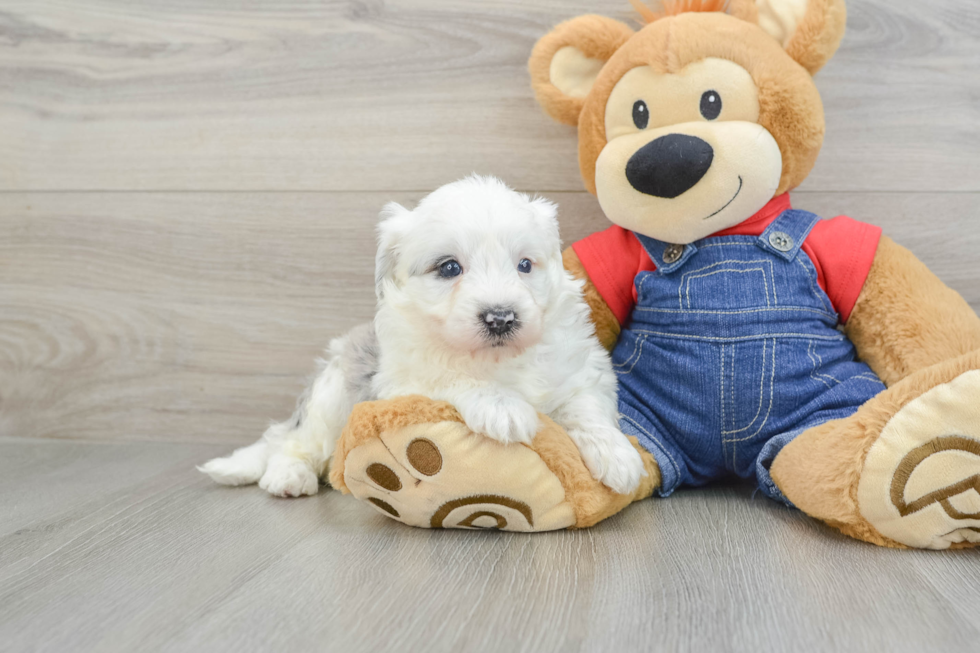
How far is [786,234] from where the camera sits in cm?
126

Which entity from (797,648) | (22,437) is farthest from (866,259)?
(22,437)

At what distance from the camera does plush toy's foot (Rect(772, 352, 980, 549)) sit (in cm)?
92

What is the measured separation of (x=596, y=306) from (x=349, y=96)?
0.78m

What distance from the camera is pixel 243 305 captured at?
174cm

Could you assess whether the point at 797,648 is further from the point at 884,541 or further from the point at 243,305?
the point at 243,305

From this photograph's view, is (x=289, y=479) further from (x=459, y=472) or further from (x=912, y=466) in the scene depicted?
(x=912, y=466)

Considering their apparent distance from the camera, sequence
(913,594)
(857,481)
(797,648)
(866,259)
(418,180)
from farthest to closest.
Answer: (418,180) → (866,259) → (857,481) → (913,594) → (797,648)

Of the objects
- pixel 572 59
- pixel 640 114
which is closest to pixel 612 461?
pixel 640 114

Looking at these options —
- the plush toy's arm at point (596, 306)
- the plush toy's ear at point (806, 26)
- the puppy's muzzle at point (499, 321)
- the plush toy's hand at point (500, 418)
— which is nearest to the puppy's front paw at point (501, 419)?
the plush toy's hand at point (500, 418)

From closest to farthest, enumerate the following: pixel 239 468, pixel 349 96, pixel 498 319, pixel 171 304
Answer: pixel 498 319
pixel 239 468
pixel 349 96
pixel 171 304

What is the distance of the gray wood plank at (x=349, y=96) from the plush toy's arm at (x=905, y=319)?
0.37 meters

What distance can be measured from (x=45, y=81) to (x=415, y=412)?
56.0 inches

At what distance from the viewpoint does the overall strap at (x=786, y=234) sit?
4.08ft

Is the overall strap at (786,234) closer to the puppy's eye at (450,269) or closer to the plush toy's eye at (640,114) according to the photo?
the plush toy's eye at (640,114)
